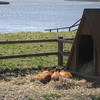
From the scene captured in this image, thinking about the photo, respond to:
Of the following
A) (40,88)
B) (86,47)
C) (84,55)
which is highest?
(86,47)

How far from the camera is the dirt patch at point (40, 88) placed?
751cm

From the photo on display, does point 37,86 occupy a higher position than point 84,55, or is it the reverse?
point 84,55

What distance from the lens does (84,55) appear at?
34.5ft

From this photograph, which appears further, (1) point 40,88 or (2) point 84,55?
(2) point 84,55

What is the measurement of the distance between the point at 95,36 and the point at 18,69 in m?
3.16

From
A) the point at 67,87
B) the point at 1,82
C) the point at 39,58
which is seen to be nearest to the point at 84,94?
the point at 67,87

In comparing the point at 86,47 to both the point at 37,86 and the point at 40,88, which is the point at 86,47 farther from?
the point at 40,88

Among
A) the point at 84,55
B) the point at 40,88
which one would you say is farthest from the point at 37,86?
the point at 84,55

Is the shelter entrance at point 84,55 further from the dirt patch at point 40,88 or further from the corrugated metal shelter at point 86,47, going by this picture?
the dirt patch at point 40,88

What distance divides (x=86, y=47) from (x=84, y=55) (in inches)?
10.5

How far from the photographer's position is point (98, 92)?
8031mm

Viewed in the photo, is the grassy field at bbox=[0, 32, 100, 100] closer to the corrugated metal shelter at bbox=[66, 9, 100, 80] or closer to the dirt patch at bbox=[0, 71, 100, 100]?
the dirt patch at bbox=[0, 71, 100, 100]

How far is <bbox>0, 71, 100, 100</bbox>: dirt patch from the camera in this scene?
7.51 m

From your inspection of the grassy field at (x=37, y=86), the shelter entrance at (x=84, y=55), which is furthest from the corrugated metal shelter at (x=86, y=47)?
the grassy field at (x=37, y=86)
